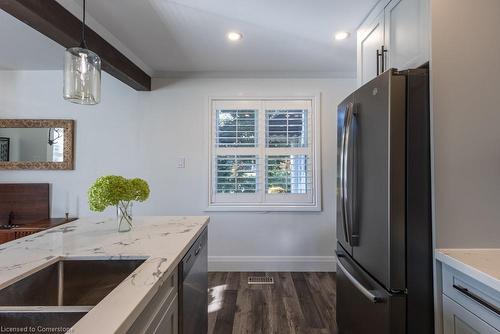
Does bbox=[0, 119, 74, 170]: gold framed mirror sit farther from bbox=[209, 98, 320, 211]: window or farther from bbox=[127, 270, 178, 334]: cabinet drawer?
bbox=[127, 270, 178, 334]: cabinet drawer

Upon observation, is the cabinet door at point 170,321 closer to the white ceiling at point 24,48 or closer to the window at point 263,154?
the window at point 263,154

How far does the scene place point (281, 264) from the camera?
313 cm

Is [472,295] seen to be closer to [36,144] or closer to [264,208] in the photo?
[264,208]

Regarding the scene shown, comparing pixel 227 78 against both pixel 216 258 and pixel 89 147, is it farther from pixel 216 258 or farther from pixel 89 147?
pixel 216 258

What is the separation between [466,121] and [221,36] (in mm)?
1856

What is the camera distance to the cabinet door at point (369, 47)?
5.69 ft

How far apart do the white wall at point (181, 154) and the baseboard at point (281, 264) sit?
0.04 feet

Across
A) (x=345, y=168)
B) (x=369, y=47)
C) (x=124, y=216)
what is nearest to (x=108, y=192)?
(x=124, y=216)

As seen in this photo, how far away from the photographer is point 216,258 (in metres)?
3.15

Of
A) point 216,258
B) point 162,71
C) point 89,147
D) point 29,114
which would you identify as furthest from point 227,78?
point 29,114

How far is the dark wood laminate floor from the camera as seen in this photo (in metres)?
2.08

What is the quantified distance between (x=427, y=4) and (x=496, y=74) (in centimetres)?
45

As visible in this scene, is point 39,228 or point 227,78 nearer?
point 39,228

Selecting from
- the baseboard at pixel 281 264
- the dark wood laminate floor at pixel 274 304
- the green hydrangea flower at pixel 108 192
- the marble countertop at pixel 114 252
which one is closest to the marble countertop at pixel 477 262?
the marble countertop at pixel 114 252
